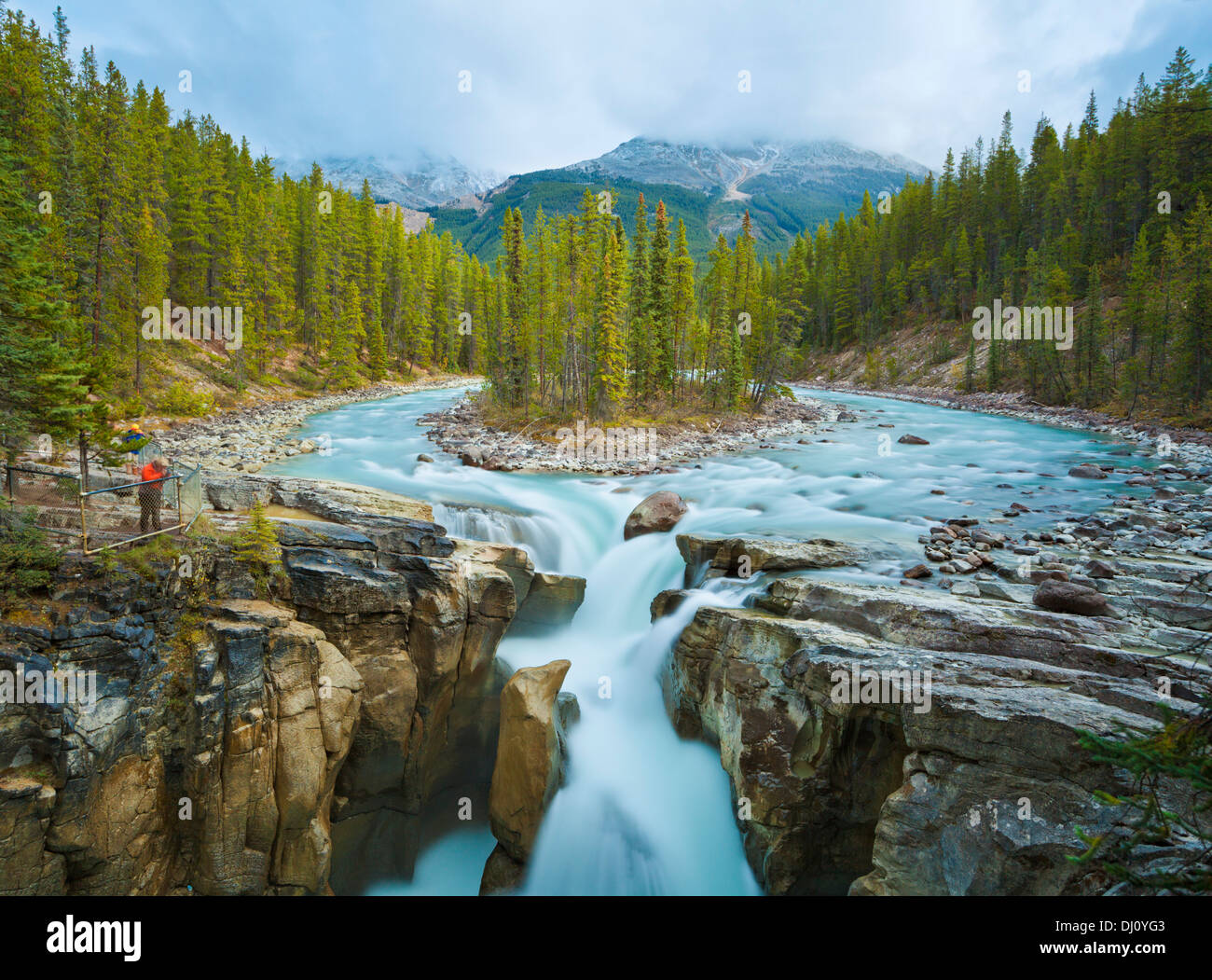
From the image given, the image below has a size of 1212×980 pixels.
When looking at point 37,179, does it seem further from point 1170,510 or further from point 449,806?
point 1170,510

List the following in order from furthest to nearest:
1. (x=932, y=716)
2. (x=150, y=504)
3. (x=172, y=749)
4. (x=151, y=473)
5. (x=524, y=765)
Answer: (x=524, y=765), (x=151, y=473), (x=150, y=504), (x=172, y=749), (x=932, y=716)

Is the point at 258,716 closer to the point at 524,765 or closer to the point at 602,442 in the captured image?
the point at 524,765

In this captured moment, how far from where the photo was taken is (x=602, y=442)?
3322 centimetres

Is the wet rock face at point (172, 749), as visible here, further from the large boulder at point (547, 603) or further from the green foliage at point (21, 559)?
the large boulder at point (547, 603)

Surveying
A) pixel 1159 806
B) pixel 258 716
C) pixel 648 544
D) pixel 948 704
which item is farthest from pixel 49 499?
pixel 1159 806

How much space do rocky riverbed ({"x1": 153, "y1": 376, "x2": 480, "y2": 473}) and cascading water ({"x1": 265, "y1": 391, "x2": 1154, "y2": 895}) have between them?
191cm

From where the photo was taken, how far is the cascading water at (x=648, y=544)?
10.4m

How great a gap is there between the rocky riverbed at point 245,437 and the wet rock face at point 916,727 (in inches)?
761

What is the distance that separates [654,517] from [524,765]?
9.41m

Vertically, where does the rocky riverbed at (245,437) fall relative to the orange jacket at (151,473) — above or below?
above

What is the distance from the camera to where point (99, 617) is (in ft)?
27.7

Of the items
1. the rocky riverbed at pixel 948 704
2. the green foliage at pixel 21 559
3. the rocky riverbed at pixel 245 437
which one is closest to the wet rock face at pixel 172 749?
the green foliage at pixel 21 559
